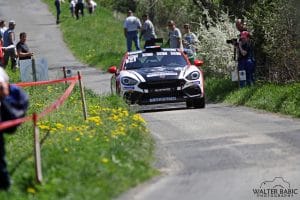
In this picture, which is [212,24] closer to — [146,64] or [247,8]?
[247,8]

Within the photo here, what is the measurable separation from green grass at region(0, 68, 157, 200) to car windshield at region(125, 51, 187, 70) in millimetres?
4871

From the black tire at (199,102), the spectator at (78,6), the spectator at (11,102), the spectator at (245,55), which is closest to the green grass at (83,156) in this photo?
the spectator at (11,102)

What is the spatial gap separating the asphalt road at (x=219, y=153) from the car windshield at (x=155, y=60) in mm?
1115

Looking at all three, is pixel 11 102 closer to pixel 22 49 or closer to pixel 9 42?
pixel 22 49

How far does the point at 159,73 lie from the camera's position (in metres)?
18.7

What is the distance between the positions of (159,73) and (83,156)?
8657mm

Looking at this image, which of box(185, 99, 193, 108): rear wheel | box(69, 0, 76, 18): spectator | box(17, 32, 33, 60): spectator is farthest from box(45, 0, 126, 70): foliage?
box(185, 99, 193, 108): rear wheel

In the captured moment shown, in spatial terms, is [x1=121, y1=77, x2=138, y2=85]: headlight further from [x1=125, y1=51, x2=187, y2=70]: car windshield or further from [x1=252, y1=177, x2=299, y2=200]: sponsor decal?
[x1=252, y1=177, x2=299, y2=200]: sponsor decal

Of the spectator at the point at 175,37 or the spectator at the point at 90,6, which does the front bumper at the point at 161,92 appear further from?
the spectator at the point at 90,6

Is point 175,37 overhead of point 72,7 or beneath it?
beneath

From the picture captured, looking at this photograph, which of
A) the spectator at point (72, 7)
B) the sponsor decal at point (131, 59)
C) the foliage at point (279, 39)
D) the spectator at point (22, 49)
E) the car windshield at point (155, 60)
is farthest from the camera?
the spectator at point (72, 7)

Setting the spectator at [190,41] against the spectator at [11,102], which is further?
the spectator at [190,41]

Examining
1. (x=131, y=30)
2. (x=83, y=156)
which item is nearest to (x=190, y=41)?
(x=131, y=30)

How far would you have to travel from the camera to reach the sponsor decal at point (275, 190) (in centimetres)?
930
